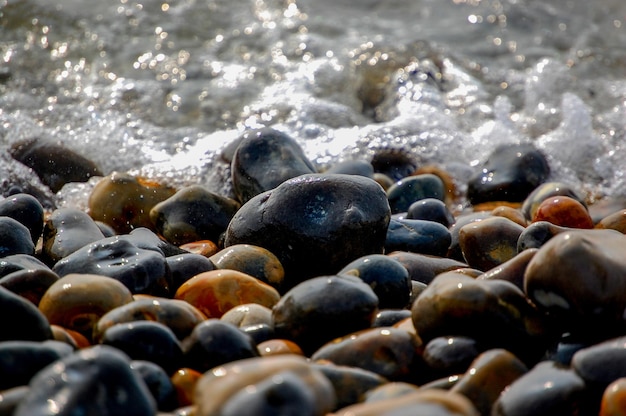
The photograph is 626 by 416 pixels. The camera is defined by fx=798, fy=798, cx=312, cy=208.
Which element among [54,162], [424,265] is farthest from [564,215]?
[54,162]

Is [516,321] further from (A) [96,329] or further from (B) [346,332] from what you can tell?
(A) [96,329]

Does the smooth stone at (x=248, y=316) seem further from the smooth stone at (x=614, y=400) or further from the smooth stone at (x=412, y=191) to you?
the smooth stone at (x=412, y=191)

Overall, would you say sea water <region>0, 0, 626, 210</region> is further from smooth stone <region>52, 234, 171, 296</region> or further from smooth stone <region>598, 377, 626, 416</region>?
smooth stone <region>598, 377, 626, 416</region>

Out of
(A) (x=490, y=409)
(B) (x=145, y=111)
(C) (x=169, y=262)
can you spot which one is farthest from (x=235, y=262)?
(B) (x=145, y=111)

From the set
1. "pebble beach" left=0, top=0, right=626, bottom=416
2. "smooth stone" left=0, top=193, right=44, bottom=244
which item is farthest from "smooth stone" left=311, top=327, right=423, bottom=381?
"smooth stone" left=0, top=193, right=44, bottom=244

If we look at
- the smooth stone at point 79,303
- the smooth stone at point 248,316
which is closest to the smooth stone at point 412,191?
the smooth stone at point 248,316

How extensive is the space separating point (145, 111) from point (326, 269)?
3245mm

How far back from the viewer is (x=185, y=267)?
8.78ft

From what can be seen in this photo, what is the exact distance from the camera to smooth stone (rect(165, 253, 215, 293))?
8.73 ft

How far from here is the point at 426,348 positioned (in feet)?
6.59

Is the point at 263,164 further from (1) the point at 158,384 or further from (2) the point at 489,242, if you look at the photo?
(1) the point at 158,384

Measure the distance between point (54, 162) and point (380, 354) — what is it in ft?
9.58

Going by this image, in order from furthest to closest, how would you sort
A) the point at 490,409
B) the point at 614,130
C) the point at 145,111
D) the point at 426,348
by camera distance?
1. the point at 145,111
2. the point at 614,130
3. the point at 426,348
4. the point at 490,409

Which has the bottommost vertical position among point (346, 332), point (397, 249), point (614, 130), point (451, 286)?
point (614, 130)
